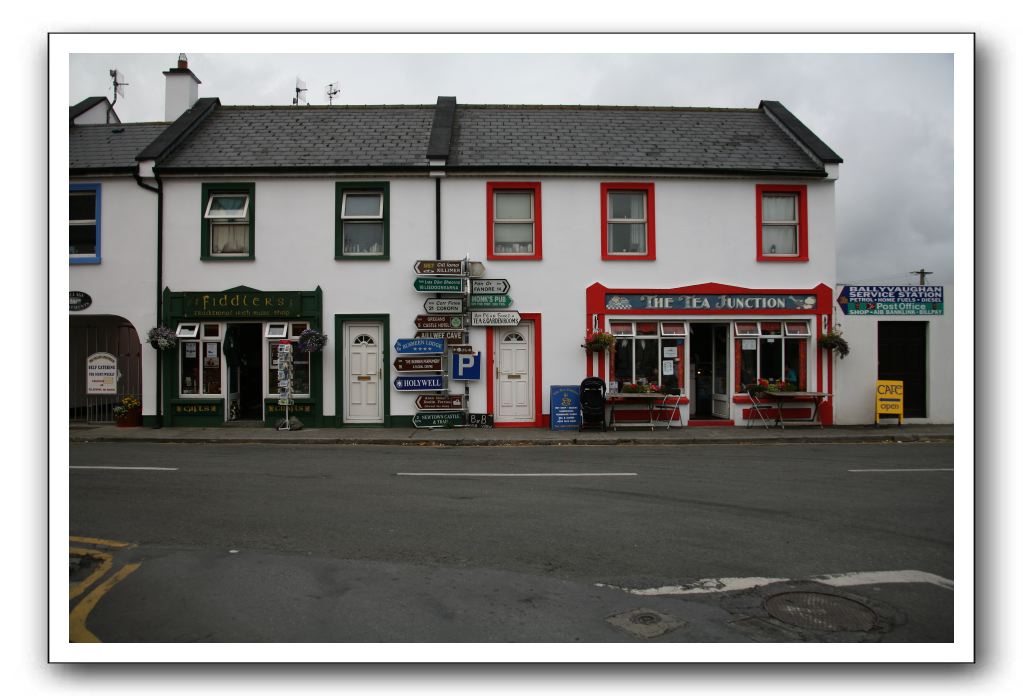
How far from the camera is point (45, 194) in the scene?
4.61 metres

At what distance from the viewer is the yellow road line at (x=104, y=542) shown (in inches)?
253

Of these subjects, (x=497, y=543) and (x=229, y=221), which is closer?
(x=497, y=543)

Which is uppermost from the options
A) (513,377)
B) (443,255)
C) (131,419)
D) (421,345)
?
(443,255)

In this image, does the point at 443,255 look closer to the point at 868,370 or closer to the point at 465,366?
the point at 465,366

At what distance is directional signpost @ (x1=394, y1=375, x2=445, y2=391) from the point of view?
1599 centimetres

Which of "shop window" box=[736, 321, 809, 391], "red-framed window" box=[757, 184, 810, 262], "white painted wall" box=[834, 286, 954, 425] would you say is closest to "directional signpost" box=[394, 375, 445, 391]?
"shop window" box=[736, 321, 809, 391]

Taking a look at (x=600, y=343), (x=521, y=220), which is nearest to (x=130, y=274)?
(x=521, y=220)

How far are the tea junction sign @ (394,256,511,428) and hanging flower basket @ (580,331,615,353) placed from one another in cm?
170

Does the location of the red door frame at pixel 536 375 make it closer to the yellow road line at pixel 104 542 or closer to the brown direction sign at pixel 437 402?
the brown direction sign at pixel 437 402

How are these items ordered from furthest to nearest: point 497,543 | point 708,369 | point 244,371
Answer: point 244,371 < point 708,369 < point 497,543

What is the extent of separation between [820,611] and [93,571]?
5.52 meters

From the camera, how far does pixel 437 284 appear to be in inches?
624

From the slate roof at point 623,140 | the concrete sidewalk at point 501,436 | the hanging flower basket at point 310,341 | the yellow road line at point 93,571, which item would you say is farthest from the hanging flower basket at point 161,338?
the yellow road line at point 93,571
